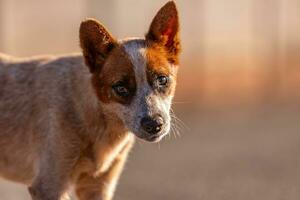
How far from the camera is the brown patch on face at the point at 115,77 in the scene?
9.15 m

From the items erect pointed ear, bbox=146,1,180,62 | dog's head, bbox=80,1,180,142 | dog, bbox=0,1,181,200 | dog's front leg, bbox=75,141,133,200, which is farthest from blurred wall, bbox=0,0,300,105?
dog's head, bbox=80,1,180,142

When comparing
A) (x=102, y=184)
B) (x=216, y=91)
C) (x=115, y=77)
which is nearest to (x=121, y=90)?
(x=115, y=77)

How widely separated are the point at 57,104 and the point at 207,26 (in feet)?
72.8

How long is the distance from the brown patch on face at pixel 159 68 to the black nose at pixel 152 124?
28cm

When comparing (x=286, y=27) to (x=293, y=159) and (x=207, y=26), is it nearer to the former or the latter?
(x=207, y=26)

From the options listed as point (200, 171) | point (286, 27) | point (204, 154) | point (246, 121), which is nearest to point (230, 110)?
point (246, 121)

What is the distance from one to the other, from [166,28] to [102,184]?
5.04ft

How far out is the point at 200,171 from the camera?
53.0 ft

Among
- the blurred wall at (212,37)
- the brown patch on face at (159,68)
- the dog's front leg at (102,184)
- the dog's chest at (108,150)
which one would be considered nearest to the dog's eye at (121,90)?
the brown patch on face at (159,68)

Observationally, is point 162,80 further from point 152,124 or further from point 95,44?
point 95,44

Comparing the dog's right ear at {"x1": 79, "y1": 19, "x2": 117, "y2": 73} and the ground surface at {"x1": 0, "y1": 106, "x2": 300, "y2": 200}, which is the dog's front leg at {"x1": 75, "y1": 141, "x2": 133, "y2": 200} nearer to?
the dog's right ear at {"x1": 79, "y1": 19, "x2": 117, "y2": 73}

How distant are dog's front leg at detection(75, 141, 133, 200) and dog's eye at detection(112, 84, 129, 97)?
3.15 feet

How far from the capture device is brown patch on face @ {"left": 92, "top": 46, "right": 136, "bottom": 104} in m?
9.15

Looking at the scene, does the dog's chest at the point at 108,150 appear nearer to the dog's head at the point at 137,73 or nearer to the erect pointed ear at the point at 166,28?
the dog's head at the point at 137,73
